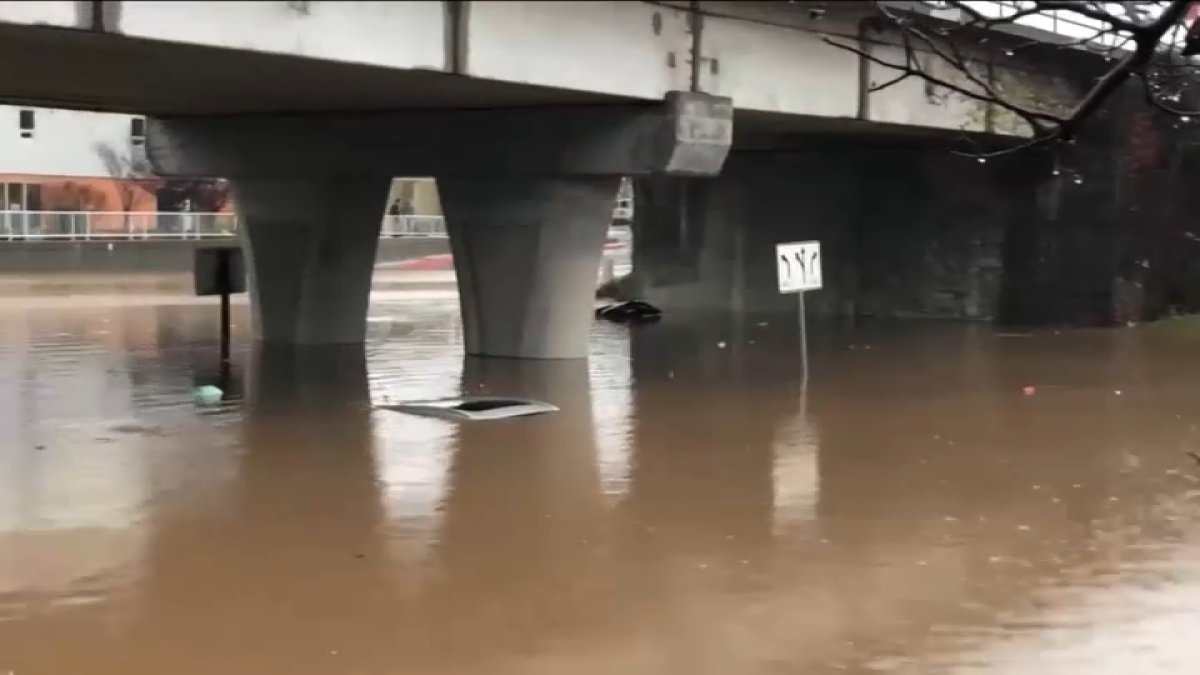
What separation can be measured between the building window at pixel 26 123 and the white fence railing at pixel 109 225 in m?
3.67

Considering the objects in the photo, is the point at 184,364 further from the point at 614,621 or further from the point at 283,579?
the point at 614,621

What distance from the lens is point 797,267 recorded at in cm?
Answer: 1733

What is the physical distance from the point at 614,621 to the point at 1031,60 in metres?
16.8

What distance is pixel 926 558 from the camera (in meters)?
8.54

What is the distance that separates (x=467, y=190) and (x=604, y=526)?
1051cm

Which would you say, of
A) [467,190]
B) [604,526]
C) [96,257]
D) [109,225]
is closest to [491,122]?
[467,190]

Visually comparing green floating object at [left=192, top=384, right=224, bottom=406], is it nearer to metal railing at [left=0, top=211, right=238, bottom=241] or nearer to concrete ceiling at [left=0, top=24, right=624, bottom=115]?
concrete ceiling at [left=0, top=24, right=624, bottom=115]

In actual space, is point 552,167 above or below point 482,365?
above

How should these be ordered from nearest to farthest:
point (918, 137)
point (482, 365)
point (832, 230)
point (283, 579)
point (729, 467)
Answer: point (283, 579), point (729, 467), point (482, 365), point (918, 137), point (832, 230)

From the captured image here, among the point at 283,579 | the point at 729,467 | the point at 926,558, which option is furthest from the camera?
the point at 729,467

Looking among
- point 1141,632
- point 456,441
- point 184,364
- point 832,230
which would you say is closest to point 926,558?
point 1141,632

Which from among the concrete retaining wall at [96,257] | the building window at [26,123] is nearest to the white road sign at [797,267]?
the concrete retaining wall at [96,257]

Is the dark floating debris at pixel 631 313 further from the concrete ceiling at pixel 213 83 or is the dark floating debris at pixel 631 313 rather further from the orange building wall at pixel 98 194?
the orange building wall at pixel 98 194

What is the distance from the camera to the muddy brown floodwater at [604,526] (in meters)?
6.81
